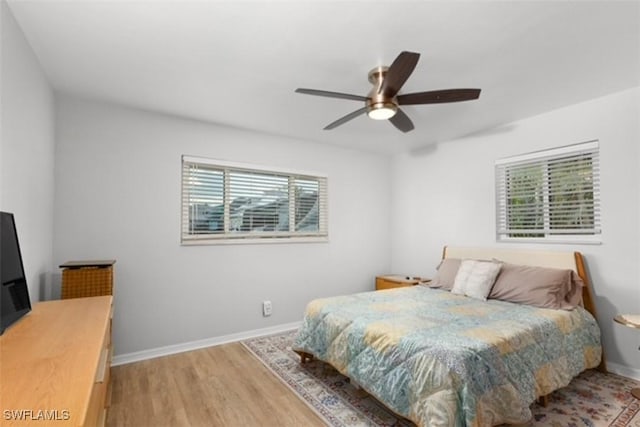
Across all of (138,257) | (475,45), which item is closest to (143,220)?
(138,257)

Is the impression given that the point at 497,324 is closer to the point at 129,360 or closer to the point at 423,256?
the point at 423,256

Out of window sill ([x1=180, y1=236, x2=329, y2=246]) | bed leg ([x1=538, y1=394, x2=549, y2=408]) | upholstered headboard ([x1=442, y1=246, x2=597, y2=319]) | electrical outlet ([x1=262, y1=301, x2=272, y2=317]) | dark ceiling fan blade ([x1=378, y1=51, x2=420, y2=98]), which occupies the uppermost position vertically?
dark ceiling fan blade ([x1=378, y1=51, x2=420, y2=98])

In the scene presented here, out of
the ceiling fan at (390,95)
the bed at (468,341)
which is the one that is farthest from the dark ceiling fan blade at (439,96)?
the bed at (468,341)

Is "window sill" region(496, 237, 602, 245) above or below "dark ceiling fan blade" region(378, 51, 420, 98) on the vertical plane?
below

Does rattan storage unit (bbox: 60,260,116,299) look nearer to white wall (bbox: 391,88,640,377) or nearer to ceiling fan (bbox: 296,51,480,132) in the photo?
ceiling fan (bbox: 296,51,480,132)

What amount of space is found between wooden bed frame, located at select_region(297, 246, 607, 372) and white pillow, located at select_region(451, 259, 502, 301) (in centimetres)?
31

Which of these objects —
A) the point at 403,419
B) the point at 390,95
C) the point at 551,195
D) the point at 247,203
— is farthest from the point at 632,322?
the point at 247,203

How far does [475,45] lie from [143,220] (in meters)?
3.19

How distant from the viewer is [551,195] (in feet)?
10.8

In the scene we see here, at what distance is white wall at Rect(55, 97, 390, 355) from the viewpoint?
2.87 m

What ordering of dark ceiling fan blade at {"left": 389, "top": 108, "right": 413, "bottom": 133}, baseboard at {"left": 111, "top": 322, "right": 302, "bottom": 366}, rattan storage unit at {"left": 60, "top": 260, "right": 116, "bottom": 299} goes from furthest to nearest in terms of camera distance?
baseboard at {"left": 111, "top": 322, "right": 302, "bottom": 366} → dark ceiling fan blade at {"left": 389, "top": 108, "right": 413, "bottom": 133} → rattan storage unit at {"left": 60, "top": 260, "right": 116, "bottom": 299}

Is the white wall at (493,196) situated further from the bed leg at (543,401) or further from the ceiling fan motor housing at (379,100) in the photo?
the ceiling fan motor housing at (379,100)

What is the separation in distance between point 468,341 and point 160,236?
9.49ft

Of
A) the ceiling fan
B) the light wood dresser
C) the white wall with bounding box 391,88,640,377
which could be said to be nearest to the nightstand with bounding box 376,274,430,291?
the white wall with bounding box 391,88,640,377
